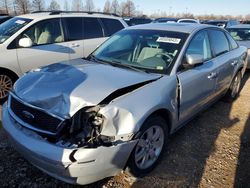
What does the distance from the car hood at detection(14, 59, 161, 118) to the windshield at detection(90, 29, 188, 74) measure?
29 centimetres

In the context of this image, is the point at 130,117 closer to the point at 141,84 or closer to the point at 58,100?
the point at 141,84

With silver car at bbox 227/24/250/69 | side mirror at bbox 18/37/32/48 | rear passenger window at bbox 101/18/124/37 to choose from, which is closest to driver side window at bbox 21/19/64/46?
side mirror at bbox 18/37/32/48

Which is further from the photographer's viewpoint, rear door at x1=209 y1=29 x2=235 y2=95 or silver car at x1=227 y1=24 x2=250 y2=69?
silver car at x1=227 y1=24 x2=250 y2=69

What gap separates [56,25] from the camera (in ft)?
19.7

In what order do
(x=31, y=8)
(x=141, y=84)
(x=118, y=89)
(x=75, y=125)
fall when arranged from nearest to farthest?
1. (x=75, y=125)
2. (x=118, y=89)
3. (x=141, y=84)
4. (x=31, y=8)

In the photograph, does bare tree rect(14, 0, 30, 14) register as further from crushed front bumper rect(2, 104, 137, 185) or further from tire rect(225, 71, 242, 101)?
crushed front bumper rect(2, 104, 137, 185)

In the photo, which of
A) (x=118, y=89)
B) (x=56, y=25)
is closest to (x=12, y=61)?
(x=56, y=25)

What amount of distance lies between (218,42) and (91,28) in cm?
326

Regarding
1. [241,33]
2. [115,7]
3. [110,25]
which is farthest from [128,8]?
[110,25]

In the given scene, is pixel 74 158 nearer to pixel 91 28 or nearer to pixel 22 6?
pixel 91 28

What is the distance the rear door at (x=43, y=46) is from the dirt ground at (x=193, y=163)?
2027 mm

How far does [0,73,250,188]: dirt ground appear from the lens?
2.99 meters

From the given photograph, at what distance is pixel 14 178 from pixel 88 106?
1.28 m

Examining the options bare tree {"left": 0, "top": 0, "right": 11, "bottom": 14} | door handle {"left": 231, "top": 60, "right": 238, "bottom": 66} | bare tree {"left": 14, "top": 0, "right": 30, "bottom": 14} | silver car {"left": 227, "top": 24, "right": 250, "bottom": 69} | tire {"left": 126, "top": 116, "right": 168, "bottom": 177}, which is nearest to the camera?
tire {"left": 126, "top": 116, "right": 168, "bottom": 177}
